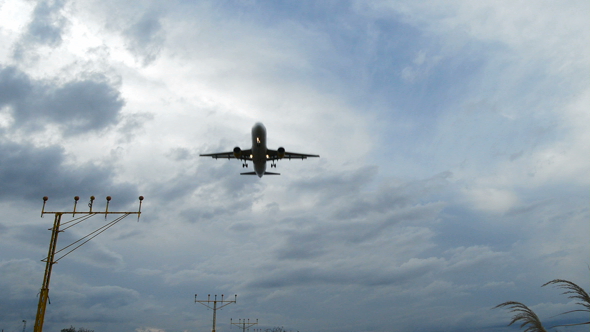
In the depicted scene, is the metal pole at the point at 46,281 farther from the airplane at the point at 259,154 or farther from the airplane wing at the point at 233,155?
the airplane wing at the point at 233,155

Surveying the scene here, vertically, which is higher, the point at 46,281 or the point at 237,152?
the point at 237,152

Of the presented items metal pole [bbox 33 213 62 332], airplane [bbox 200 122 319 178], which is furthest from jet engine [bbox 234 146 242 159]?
metal pole [bbox 33 213 62 332]

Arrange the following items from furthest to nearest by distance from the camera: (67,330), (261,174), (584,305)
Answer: (67,330) < (261,174) < (584,305)

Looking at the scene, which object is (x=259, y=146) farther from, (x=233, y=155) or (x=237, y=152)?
(x=233, y=155)

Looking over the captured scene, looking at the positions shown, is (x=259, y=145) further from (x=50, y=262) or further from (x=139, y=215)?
(x=50, y=262)

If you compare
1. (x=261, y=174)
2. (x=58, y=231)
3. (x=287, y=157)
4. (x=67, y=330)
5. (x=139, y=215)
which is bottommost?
(x=67, y=330)

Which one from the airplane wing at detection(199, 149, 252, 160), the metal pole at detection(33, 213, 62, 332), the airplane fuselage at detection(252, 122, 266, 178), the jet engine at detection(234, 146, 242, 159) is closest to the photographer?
the metal pole at detection(33, 213, 62, 332)

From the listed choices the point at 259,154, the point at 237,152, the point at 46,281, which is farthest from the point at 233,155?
the point at 46,281

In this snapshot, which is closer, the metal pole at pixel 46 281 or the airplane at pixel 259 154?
the metal pole at pixel 46 281

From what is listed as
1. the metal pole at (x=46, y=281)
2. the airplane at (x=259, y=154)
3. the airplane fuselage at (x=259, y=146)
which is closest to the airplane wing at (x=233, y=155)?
the airplane at (x=259, y=154)

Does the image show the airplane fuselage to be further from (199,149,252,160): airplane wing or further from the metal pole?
the metal pole

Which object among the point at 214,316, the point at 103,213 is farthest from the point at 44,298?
the point at 214,316

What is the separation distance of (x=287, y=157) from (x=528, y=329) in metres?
67.9

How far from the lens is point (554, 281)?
946cm
